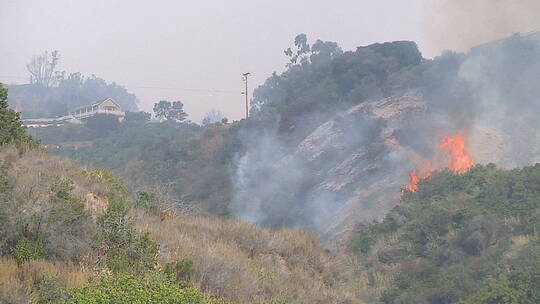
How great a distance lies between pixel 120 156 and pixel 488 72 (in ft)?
142

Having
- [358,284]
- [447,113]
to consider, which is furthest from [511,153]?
[358,284]

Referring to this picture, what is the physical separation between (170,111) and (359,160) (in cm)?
5113

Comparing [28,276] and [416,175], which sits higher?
[28,276]

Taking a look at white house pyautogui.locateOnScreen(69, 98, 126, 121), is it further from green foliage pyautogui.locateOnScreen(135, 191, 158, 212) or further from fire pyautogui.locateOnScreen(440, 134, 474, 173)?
green foliage pyautogui.locateOnScreen(135, 191, 158, 212)

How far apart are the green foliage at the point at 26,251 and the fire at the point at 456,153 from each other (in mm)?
42836

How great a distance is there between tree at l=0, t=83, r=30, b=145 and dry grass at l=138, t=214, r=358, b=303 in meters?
3.62

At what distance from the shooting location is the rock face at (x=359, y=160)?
46.7m

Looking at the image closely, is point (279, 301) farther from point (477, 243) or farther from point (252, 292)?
point (477, 243)

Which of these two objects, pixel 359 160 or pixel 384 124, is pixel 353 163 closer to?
pixel 359 160

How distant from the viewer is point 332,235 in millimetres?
42875

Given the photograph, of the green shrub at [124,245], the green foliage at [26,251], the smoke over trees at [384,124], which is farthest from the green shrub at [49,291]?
the smoke over trees at [384,124]

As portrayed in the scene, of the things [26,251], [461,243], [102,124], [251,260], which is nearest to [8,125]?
[26,251]

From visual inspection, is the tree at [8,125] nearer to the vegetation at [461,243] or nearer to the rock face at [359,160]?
the vegetation at [461,243]

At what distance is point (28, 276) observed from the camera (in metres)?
6.71
